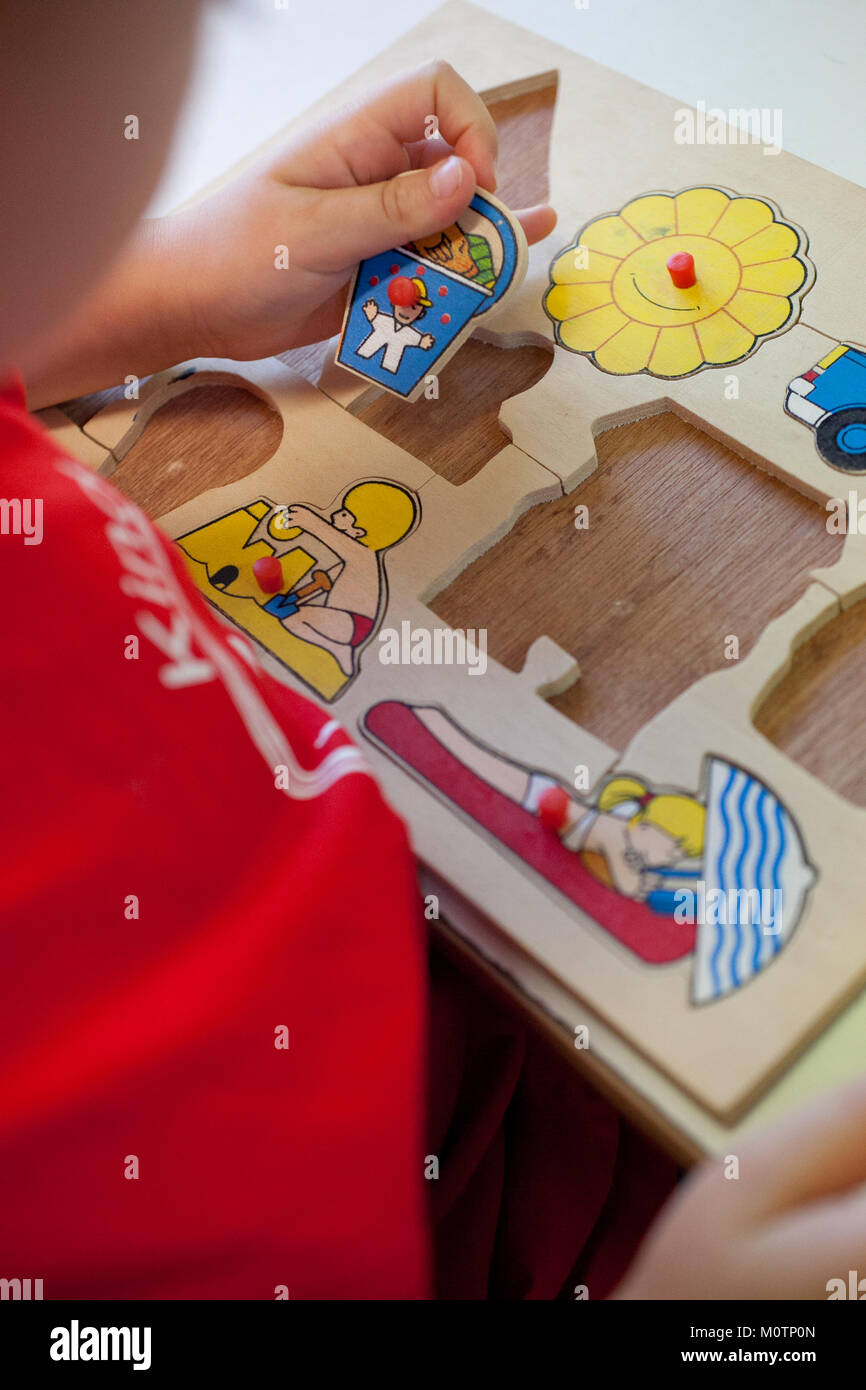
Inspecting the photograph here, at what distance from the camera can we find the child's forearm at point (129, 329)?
77 cm

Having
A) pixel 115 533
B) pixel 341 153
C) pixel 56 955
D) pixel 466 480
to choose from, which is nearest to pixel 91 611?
pixel 115 533

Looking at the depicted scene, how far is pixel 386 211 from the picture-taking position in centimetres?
72

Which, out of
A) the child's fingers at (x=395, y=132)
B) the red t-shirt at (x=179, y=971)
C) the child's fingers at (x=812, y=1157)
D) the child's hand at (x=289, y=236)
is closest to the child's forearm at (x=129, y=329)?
the child's hand at (x=289, y=236)

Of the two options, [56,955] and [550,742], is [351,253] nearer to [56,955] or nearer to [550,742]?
[550,742]

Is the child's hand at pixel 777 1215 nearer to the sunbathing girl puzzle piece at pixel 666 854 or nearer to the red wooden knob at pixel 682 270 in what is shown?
the sunbathing girl puzzle piece at pixel 666 854

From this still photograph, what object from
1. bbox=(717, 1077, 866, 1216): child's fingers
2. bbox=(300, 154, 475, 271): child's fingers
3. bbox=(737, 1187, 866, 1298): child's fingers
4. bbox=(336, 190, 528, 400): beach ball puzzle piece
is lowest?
bbox=(737, 1187, 866, 1298): child's fingers

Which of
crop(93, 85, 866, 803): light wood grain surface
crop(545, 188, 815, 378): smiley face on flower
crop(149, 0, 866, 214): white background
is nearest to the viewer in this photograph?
crop(93, 85, 866, 803): light wood grain surface

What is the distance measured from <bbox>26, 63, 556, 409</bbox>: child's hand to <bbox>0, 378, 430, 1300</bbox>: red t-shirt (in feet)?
0.87

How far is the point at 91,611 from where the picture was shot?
542 millimetres

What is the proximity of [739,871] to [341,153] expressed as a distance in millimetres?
530

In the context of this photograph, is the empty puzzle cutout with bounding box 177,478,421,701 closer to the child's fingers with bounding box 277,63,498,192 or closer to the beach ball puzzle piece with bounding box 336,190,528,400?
the beach ball puzzle piece with bounding box 336,190,528,400

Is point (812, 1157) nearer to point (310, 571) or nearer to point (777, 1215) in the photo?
point (777, 1215)

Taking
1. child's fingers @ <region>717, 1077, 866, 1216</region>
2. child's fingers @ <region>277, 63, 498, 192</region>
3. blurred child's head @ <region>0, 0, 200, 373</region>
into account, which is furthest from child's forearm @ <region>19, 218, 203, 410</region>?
child's fingers @ <region>717, 1077, 866, 1216</region>

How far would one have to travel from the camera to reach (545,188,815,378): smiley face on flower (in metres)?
0.73
